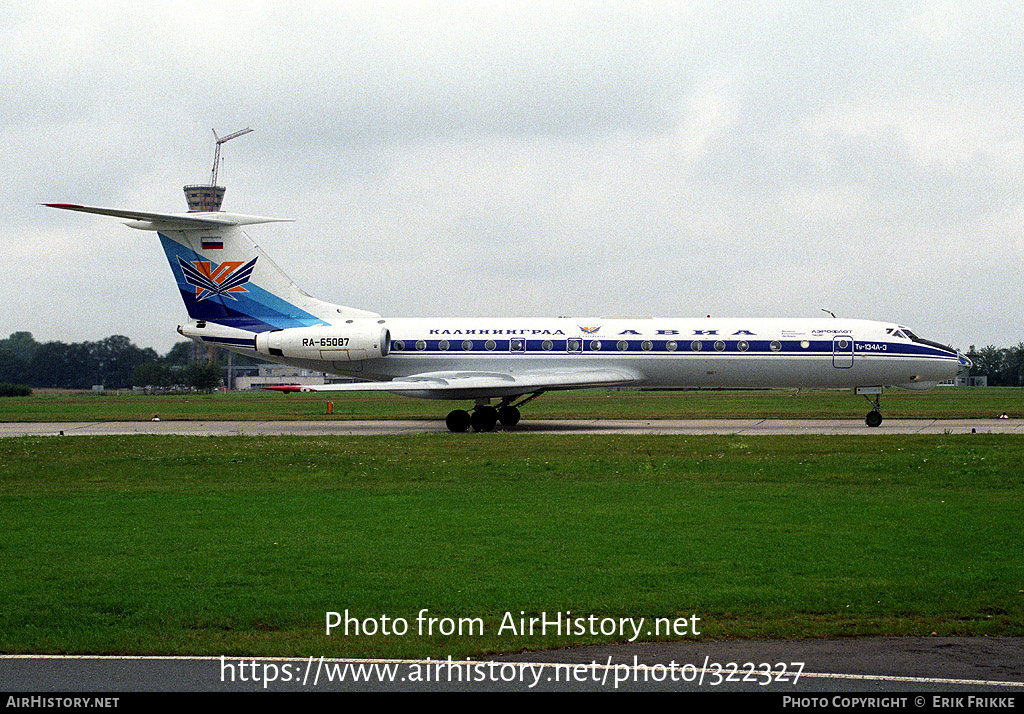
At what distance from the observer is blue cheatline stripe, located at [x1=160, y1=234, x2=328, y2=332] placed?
110 feet

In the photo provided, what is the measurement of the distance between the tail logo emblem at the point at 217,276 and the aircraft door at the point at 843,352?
1888 cm

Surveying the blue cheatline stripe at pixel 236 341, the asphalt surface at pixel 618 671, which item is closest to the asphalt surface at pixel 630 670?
the asphalt surface at pixel 618 671

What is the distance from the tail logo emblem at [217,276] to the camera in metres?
33.4

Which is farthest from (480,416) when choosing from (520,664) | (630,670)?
(630,670)

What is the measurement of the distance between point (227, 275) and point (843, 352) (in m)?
A: 19.9

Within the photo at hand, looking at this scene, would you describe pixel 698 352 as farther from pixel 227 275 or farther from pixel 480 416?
pixel 227 275

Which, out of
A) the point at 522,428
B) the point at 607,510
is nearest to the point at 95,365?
the point at 522,428

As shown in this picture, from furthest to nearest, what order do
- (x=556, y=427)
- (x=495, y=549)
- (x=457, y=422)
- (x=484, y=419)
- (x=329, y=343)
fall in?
(x=556, y=427) < (x=329, y=343) < (x=484, y=419) < (x=457, y=422) < (x=495, y=549)

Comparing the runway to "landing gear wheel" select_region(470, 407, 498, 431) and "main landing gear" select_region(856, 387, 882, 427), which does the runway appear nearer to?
"main landing gear" select_region(856, 387, 882, 427)

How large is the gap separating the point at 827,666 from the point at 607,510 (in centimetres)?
702

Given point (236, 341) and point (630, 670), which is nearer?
point (630, 670)

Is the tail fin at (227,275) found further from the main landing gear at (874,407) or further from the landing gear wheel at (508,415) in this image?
the main landing gear at (874,407)

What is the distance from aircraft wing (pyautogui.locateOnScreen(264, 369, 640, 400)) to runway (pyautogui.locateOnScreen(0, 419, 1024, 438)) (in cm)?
133

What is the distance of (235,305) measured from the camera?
33.7 m
